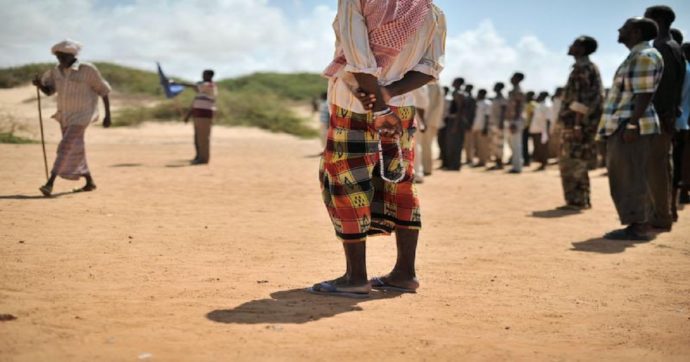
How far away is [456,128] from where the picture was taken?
1800cm

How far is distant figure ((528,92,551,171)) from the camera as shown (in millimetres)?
19447

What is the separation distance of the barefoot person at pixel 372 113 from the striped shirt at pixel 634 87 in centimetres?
338

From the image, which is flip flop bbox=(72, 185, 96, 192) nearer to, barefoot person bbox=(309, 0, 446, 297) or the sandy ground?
the sandy ground

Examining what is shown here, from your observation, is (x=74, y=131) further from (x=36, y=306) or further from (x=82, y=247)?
(x=36, y=306)

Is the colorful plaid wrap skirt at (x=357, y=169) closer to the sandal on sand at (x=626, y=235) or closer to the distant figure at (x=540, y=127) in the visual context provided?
the sandal on sand at (x=626, y=235)

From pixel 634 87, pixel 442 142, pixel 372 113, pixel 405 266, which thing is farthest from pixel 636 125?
pixel 442 142

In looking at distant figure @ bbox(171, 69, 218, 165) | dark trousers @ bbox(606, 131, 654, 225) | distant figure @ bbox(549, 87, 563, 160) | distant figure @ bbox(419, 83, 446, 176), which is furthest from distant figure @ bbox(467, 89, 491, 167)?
dark trousers @ bbox(606, 131, 654, 225)

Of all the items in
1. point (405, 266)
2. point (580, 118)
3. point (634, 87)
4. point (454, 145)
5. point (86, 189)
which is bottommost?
point (405, 266)

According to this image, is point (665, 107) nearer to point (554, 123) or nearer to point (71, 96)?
point (71, 96)

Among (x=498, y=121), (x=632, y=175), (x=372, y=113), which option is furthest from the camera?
(x=498, y=121)

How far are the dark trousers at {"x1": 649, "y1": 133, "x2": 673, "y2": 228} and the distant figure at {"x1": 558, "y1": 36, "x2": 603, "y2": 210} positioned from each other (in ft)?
5.52

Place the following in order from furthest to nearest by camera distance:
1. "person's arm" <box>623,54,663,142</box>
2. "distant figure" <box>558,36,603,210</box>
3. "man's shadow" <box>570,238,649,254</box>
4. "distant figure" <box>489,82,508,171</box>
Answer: "distant figure" <box>489,82,508,171</box> < "distant figure" <box>558,36,603,210</box> < "person's arm" <box>623,54,663,142</box> < "man's shadow" <box>570,238,649,254</box>

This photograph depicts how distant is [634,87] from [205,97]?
34.3 ft

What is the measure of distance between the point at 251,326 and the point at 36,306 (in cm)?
116
